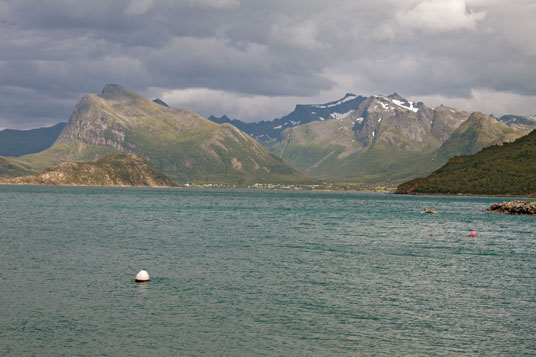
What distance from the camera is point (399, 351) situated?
105 feet

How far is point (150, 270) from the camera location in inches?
2296

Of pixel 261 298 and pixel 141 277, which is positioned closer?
pixel 261 298

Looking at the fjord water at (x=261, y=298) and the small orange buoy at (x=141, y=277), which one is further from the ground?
the small orange buoy at (x=141, y=277)

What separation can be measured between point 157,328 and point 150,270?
22.9 meters

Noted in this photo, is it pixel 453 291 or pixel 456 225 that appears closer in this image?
pixel 453 291

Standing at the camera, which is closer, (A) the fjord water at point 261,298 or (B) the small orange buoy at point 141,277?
(A) the fjord water at point 261,298

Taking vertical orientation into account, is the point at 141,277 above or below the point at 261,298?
above

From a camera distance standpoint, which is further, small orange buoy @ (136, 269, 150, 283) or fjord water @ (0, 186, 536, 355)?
small orange buoy @ (136, 269, 150, 283)

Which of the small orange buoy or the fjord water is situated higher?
the small orange buoy

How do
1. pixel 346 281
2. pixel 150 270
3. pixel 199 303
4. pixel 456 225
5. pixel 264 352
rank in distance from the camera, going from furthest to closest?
1. pixel 456 225
2. pixel 150 270
3. pixel 346 281
4. pixel 199 303
5. pixel 264 352

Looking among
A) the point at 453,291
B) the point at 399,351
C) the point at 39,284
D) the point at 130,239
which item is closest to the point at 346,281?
the point at 453,291

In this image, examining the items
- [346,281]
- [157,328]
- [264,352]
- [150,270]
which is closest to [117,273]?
[150,270]

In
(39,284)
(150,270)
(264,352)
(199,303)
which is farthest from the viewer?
(150,270)

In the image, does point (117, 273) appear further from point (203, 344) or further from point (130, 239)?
point (130, 239)
